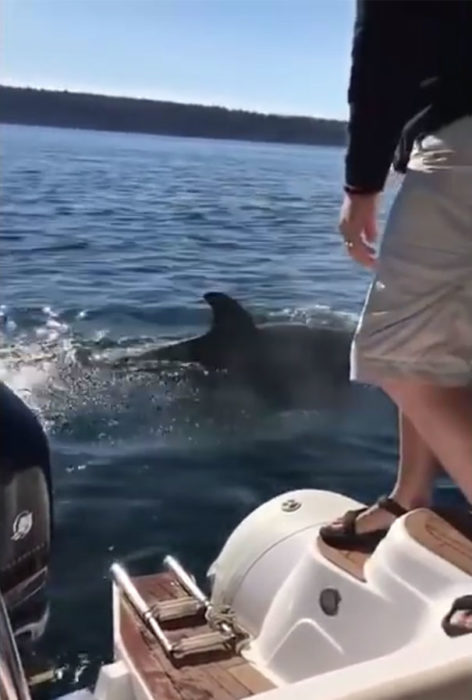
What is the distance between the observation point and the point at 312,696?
875mm

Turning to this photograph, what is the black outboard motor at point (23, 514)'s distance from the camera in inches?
58.8

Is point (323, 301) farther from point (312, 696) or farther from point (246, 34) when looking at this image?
point (312, 696)

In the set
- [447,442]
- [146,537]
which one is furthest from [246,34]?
[146,537]

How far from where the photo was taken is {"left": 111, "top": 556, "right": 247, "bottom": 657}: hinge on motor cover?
1561mm

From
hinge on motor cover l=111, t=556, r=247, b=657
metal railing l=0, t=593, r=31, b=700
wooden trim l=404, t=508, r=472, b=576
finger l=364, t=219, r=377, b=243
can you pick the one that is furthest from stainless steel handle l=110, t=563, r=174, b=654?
metal railing l=0, t=593, r=31, b=700

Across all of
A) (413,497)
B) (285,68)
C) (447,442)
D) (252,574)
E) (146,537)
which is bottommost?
(146,537)

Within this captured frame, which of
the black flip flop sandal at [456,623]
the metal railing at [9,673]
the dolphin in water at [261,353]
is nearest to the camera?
the metal railing at [9,673]

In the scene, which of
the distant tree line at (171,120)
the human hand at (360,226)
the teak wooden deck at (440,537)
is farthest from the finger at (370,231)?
the teak wooden deck at (440,537)

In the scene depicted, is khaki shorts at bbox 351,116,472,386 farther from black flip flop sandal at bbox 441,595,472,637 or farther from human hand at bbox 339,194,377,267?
black flip flop sandal at bbox 441,595,472,637

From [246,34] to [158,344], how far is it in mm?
3150

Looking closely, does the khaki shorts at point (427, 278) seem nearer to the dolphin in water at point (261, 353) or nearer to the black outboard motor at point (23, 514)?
the black outboard motor at point (23, 514)

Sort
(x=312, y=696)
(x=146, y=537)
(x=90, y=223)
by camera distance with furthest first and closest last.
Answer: (x=90, y=223) < (x=146, y=537) < (x=312, y=696)

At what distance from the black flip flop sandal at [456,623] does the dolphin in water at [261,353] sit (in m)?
2.95

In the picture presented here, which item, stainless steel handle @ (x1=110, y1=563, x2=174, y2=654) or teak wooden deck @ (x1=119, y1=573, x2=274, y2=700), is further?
stainless steel handle @ (x1=110, y1=563, x2=174, y2=654)
